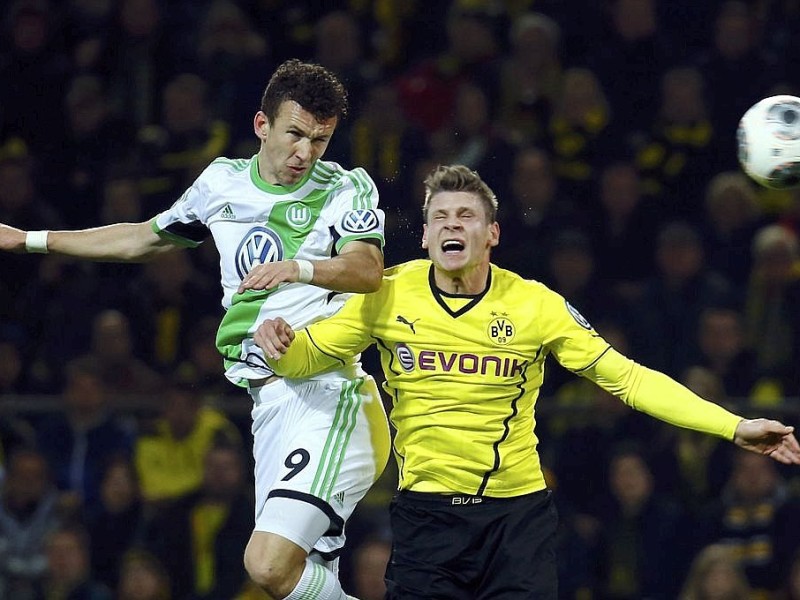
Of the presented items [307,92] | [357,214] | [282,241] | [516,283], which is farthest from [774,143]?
[282,241]

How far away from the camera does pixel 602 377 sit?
4859 mm

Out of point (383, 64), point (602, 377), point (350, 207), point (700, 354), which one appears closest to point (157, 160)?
point (383, 64)

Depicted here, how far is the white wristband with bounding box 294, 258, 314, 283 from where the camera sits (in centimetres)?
461

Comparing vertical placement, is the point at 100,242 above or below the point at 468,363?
above

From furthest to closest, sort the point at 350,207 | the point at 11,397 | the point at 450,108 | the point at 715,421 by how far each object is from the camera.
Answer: the point at 450,108 < the point at 11,397 < the point at 350,207 < the point at 715,421

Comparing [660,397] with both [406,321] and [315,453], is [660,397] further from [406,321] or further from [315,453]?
[315,453]

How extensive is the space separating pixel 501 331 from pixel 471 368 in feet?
0.51

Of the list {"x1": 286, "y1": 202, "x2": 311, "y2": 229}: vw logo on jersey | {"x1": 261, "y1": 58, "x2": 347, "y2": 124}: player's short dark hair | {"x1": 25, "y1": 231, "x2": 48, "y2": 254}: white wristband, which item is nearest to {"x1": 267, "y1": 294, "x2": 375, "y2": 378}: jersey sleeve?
{"x1": 286, "y1": 202, "x2": 311, "y2": 229}: vw logo on jersey

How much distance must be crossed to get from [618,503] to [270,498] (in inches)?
121

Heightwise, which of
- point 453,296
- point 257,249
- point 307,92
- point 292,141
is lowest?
point 453,296

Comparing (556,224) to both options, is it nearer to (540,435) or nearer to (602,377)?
(540,435)

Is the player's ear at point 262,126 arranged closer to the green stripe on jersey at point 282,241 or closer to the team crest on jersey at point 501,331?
the green stripe on jersey at point 282,241

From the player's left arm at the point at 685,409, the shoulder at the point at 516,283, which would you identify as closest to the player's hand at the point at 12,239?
the shoulder at the point at 516,283

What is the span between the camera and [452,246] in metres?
4.85
